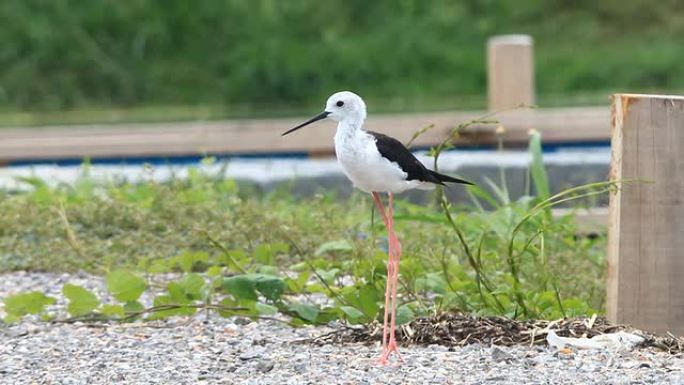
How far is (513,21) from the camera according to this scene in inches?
565

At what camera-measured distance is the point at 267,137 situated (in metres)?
8.68

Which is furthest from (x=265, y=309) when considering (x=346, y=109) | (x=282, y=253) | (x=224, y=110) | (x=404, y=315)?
(x=224, y=110)

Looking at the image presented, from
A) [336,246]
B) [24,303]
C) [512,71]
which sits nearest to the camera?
[24,303]

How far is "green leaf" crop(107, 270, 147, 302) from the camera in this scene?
16.4 ft

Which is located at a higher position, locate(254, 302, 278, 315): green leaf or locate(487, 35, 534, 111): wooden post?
locate(487, 35, 534, 111): wooden post

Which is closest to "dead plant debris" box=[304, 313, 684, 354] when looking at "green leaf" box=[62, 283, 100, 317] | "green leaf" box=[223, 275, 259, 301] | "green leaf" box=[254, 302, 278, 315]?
"green leaf" box=[254, 302, 278, 315]

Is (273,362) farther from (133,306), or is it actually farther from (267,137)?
(267,137)

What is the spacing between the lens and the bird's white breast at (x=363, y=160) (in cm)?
418

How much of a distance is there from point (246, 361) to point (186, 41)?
947 centimetres

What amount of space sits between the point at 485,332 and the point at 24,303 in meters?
1.65

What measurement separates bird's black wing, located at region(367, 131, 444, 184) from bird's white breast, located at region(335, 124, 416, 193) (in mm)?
19

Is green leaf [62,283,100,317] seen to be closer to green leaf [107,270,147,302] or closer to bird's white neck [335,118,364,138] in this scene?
green leaf [107,270,147,302]

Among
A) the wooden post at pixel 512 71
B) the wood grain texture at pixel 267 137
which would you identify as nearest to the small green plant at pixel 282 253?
the wood grain texture at pixel 267 137

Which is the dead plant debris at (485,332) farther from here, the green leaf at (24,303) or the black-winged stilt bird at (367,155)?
the green leaf at (24,303)
